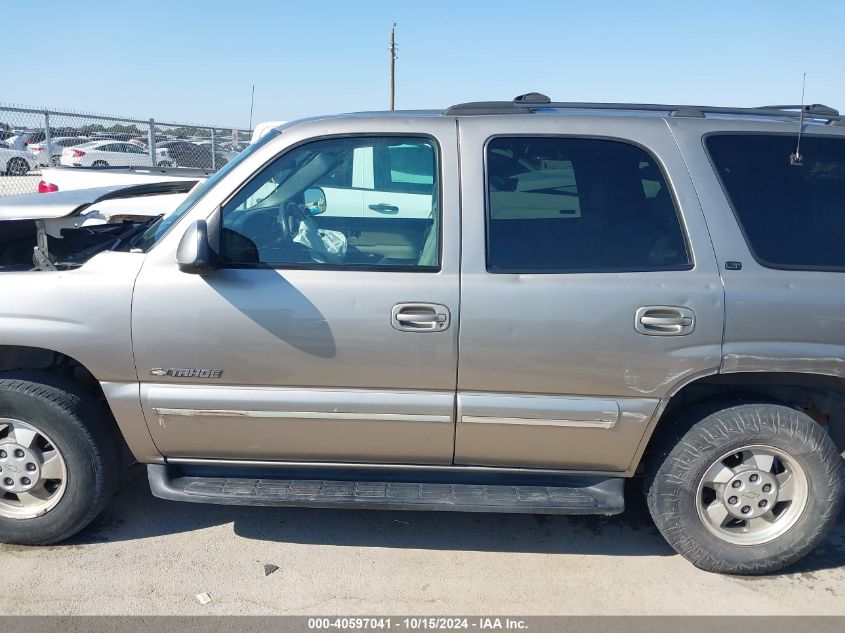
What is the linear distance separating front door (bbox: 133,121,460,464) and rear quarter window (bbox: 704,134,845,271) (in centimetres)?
121

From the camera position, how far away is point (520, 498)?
3035 mm

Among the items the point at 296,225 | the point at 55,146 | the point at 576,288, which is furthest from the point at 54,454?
the point at 55,146

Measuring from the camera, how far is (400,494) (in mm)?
3068

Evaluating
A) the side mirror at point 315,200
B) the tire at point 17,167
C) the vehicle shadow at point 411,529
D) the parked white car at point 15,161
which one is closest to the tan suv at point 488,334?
the side mirror at point 315,200

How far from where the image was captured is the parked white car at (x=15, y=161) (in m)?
14.9

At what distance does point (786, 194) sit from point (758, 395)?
895mm

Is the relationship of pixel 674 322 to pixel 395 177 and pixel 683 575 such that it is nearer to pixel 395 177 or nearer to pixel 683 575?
pixel 683 575

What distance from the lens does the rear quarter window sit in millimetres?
2939

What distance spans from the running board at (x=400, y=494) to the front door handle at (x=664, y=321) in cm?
74

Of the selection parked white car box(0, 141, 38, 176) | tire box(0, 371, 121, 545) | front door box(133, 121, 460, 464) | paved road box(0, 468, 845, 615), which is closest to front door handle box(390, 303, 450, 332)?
front door box(133, 121, 460, 464)

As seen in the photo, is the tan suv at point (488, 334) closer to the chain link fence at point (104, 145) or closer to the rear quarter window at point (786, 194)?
the rear quarter window at point (786, 194)

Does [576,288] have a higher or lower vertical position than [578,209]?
lower

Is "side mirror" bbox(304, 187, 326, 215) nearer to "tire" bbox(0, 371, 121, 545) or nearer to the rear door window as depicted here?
the rear door window

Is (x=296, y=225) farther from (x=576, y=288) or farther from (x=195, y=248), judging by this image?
(x=576, y=288)
